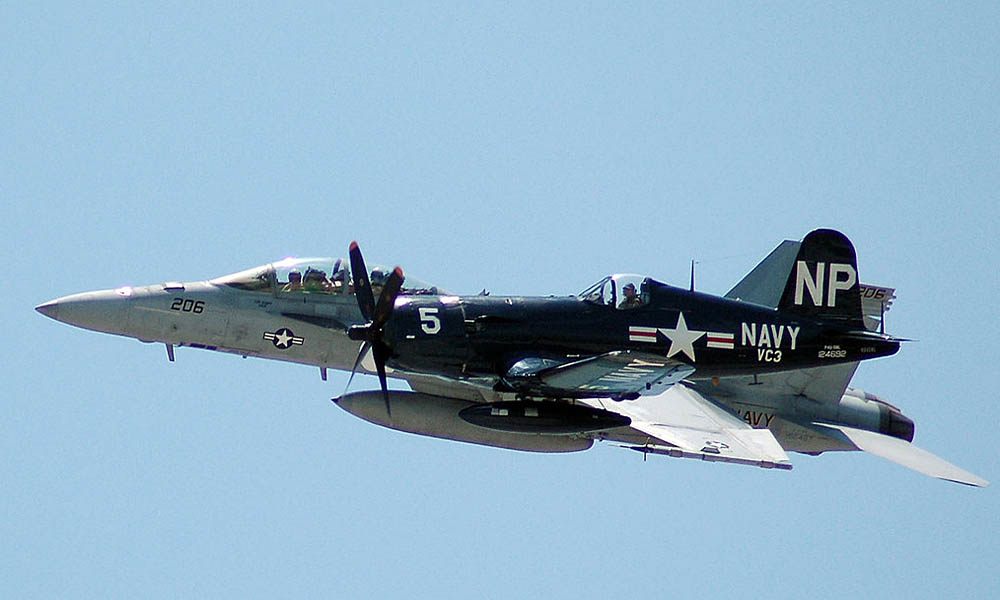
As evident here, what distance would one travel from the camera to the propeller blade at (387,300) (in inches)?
1145

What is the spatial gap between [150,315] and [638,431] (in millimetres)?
9024

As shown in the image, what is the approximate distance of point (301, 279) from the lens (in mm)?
31797

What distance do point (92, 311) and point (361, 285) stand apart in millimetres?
4953

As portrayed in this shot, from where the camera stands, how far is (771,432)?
113 feet

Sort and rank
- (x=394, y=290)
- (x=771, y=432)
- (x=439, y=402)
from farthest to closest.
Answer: (x=771, y=432)
(x=439, y=402)
(x=394, y=290)

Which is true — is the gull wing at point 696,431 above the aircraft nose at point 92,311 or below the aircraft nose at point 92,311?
below

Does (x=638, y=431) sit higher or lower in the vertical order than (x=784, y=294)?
lower

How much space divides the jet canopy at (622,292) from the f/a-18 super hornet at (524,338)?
2 cm

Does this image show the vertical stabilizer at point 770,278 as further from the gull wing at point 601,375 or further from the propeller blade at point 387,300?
the propeller blade at point 387,300

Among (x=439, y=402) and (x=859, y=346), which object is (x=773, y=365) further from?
(x=439, y=402)

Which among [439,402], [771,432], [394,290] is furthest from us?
[771,432]

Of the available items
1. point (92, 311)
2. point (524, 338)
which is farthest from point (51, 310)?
point (524, 338)

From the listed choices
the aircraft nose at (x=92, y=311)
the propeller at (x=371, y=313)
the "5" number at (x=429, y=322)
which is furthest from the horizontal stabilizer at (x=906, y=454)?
the aircraft nose at (x=92, y=311)

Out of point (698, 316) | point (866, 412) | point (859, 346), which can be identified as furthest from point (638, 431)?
point (866, 412)
